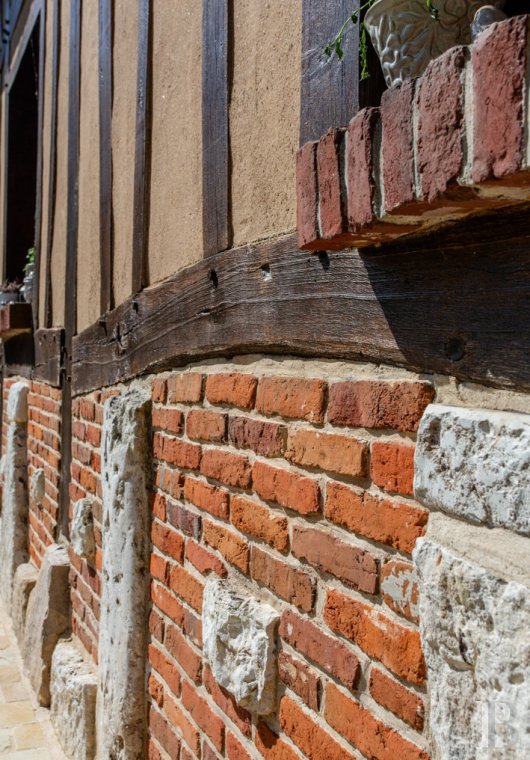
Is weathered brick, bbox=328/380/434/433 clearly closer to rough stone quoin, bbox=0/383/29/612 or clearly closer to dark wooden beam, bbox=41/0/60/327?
dark wooden beam, bbox=41/0/60/327

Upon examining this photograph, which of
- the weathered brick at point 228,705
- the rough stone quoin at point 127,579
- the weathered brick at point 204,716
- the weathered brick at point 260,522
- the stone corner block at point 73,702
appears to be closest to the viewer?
the weathered brick at point 260,522

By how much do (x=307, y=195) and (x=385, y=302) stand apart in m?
0.24

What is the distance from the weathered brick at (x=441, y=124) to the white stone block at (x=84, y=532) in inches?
102

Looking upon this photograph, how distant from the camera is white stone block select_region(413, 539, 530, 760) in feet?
3.22

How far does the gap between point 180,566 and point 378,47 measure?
1573 mm

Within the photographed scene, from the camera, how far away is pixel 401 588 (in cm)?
128

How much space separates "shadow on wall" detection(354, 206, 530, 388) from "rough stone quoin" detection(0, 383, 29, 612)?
4.26 metres

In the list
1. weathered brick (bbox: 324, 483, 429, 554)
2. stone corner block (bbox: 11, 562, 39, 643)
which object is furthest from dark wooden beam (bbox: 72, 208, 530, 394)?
stone corner block (bbox: 11, 562, 39, 643)

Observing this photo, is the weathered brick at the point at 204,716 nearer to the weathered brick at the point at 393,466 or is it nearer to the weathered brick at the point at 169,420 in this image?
the weathered brick at the point at 169,420

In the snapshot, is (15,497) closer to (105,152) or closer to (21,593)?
(21,593)

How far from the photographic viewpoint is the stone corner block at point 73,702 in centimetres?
299

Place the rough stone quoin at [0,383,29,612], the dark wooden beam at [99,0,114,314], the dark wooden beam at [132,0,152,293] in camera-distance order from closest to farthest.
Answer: the dark wooden beam at [132,0,152,293] < the dark wooden beam at [99,0,114,314] < the rough stone quoin at [0,383,29,612]

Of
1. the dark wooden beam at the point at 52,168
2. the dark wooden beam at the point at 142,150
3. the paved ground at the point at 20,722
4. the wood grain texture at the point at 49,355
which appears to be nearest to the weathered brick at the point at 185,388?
the dark wooden beam at the point at 142,150

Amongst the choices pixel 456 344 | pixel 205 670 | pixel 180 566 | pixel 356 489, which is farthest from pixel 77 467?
pixel 456 344
